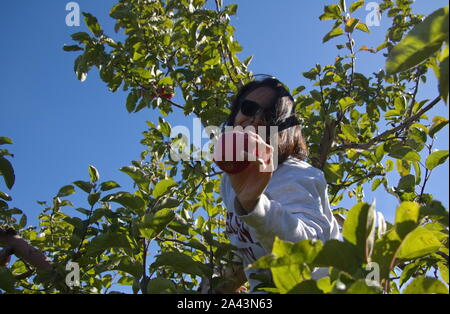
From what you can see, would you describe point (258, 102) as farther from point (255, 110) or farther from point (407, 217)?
point (407, 217)

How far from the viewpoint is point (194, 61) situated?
2297 millimetres

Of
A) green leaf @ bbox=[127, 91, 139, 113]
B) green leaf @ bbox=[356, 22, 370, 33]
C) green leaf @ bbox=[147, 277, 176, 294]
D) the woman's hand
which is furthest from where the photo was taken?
green leaf @ bbox=[127, 91, 139, 113]

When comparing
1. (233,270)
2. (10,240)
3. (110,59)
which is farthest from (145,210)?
(110,59)

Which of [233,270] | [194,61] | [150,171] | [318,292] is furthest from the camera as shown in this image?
[150,171]

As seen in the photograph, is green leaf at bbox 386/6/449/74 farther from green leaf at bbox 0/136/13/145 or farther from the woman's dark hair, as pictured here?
green leaf at bbox 0/136/13/145

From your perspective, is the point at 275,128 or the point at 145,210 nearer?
the point at 145,210

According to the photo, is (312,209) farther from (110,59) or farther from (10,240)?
(110,59)

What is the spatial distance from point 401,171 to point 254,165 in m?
1.00

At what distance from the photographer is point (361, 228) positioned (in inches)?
19.5

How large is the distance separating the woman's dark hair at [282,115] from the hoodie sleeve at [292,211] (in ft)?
0.72

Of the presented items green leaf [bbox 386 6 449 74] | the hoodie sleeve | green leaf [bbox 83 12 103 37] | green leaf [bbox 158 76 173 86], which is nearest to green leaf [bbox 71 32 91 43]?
green leaf [bbox 83 12 103 37]

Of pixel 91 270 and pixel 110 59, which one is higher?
pixel 110 59

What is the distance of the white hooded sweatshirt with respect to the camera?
716 mm

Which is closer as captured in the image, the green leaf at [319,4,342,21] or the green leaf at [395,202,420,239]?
the green leaf at [395,202,420,239]
